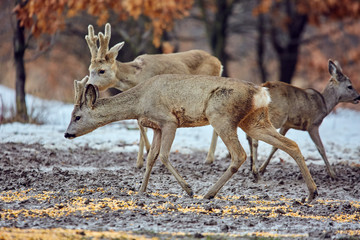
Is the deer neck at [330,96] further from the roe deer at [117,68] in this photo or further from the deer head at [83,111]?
the deer head at [83,111]

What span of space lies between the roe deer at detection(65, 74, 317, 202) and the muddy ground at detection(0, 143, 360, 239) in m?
0.48

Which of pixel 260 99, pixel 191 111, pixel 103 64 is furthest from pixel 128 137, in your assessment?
pixel 260 99

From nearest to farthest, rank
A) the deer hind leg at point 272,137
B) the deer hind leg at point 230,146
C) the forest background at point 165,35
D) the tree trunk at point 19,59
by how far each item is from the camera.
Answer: the deer hind leg at point 230,146, the deer hind leg at point 272,137, the tree trunk at point 19,59, the forest background at point 165,35

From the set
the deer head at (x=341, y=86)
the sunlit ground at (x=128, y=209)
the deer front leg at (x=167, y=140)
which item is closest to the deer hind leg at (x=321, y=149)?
the deer head at (x=341, y=86)

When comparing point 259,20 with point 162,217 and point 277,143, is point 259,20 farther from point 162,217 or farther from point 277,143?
point 162,217

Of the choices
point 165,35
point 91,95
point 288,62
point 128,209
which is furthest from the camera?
point 288,62

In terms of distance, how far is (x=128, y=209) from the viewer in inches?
250

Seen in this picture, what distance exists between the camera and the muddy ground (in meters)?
5.76

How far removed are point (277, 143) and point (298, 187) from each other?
1.39m

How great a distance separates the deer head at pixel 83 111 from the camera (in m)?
7.68

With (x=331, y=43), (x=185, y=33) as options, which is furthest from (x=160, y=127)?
(x=185, y=33)

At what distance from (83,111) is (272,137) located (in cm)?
246

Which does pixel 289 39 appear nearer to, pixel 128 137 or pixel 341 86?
pixel 128 137

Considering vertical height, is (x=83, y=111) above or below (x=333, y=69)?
below
